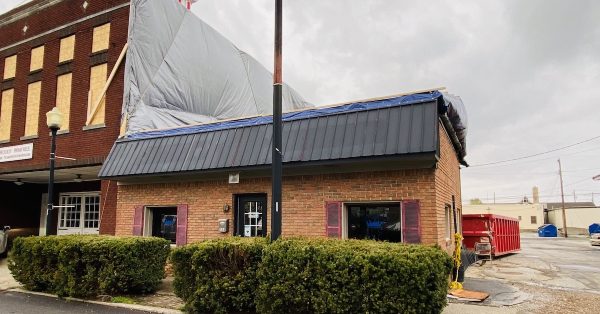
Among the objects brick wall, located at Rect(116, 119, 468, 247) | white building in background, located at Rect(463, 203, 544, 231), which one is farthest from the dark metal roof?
white building in background, located at Rect(463, 203, 544, 231)

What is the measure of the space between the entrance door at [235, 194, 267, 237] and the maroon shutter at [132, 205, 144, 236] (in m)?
3.17

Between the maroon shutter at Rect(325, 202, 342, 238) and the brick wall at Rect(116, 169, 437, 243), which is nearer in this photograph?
the brick wall at Rect(116, 169, 437, 243)

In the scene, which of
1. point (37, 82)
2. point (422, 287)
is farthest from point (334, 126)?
point (37, 82)

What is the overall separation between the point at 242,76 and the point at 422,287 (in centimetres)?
1677

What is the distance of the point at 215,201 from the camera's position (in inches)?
438

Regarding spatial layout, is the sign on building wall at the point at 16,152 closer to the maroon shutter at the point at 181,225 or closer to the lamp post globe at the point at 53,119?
the lamp post globe at the point at 53,119

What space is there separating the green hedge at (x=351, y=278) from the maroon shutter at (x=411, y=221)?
6.55ft

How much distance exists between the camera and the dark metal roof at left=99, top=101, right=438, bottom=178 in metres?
8.42

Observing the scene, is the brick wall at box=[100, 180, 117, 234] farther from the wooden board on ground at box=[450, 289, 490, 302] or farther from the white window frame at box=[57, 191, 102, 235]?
the wooden board on ground at box=[450, 289, 490, 302]

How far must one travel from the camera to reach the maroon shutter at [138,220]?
12180 millimetres

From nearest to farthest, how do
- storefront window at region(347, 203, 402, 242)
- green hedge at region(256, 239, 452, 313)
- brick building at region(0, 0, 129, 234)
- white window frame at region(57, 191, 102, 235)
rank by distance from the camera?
green hedge at region(256, 239, 452, 313)
storefront window at region(347, 203, 402, 242)
brick building at region(0, 0, 129, 234)
white window frame at region(57, 191, 102, 235)

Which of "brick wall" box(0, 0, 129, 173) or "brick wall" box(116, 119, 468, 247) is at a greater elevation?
"brick wall" box(0, 0, 129, 173)

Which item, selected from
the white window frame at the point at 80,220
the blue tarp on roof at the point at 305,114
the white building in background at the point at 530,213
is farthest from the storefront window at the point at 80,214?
the white building in background at the point at 530,213

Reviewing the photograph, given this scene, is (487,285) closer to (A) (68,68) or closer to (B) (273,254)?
(B) (273,254)
